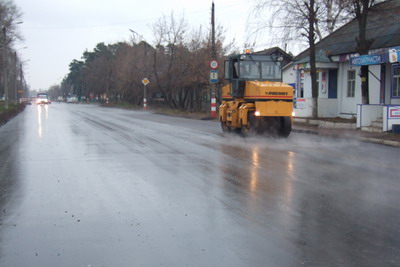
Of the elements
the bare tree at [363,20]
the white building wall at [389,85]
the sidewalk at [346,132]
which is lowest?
the sidewalk at [346,132]

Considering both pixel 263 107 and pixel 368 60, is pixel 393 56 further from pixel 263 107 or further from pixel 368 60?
pixel 263 107

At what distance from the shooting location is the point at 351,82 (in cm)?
2545

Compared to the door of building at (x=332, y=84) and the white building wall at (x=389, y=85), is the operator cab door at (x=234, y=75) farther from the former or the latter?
the door of building at (x=332, y=84)

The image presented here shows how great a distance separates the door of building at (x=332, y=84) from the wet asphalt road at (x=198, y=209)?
15372 mm

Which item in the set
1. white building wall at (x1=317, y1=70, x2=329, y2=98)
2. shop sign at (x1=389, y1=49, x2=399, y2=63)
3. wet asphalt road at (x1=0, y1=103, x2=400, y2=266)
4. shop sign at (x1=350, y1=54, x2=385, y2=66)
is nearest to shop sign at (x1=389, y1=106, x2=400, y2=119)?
shop sign at (x1=389, y1=49, x2=399, y2=63)

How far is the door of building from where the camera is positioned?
1057 inches

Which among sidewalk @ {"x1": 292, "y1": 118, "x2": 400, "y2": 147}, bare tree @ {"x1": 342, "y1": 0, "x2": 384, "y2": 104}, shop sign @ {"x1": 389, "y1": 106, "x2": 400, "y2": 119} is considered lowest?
sidewalk @ {"x1": 292, "y1": 118, "x2": 400, "y2": 147}

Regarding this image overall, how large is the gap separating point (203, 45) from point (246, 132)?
76.3ft

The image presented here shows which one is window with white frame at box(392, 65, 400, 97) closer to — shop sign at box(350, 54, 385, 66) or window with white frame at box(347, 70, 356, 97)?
window with white frame at box(347, 70, 356, 97)

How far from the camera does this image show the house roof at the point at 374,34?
20906 millimetres

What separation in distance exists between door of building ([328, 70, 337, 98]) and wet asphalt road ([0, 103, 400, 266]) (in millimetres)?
15372

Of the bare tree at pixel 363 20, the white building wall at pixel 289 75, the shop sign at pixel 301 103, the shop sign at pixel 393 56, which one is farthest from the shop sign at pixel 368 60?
the white building wall at pixel 289 75

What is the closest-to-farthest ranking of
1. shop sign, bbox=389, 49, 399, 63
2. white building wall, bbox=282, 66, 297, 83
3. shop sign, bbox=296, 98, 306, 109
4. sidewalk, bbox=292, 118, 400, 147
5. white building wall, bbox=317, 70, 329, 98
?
1. sidewalk, bbox=292, 118, 400, 147
2. shop sign, bbox=389, 49, 399, 63
3. shop sign, bbox=296, 98, 306, 109
4. white building wall, bbox=317, 70, 329, 98
5. white building wall, bbox=282, 66, 297, 83

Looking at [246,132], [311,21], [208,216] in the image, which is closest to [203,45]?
[311,21]
